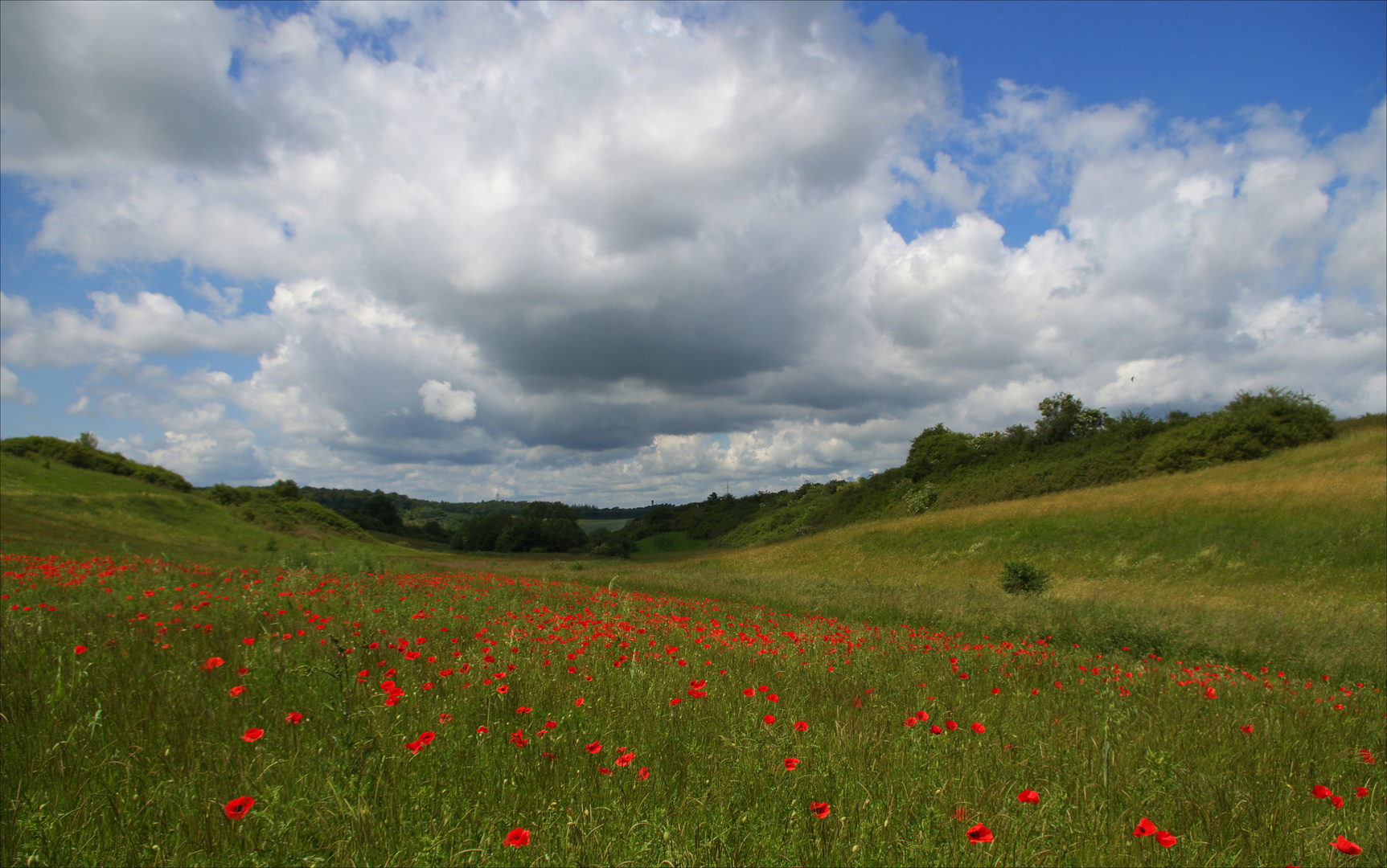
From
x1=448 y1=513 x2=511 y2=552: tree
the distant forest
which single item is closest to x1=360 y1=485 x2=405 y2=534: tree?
the distant forest

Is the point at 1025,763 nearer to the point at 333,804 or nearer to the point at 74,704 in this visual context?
the point at 333,804

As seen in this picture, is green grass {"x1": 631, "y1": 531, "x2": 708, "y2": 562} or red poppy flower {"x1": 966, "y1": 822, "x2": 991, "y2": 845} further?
green grass {"x1": 631, "y1": 531, "x2": 708, "y2": 562}

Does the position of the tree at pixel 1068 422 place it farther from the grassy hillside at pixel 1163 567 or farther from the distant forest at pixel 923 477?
the grassy hillside at pixel 1163 567

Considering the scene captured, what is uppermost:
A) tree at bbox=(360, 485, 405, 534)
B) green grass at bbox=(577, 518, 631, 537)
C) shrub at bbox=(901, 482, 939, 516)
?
shrub at bbox=(901, 482, 939, 516)

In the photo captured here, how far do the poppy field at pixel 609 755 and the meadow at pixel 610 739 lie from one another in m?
0.02

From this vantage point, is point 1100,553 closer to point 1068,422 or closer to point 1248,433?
point 1248,433

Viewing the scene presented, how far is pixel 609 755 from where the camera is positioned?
120 inches

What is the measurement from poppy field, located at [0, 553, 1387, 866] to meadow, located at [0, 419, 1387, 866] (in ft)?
0.07

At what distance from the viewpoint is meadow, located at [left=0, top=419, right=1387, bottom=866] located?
2.25 meters

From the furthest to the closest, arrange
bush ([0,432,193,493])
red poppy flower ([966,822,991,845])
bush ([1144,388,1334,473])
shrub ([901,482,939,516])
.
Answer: shrub ([901,482,939,516]) → bush ([0,432,193,493]) → bush ([1144,388,1334,473]) → red poppy flower ([966,822,991,845])

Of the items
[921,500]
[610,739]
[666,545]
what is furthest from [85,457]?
[921,500]

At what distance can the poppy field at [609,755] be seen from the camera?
7.30 feet

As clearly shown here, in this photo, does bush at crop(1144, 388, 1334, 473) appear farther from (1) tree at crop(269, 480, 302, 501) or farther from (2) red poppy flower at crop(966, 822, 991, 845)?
(1) tree at crop(269, 480, 302, 501)

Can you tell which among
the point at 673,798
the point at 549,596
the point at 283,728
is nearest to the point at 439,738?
the point at 283,728
